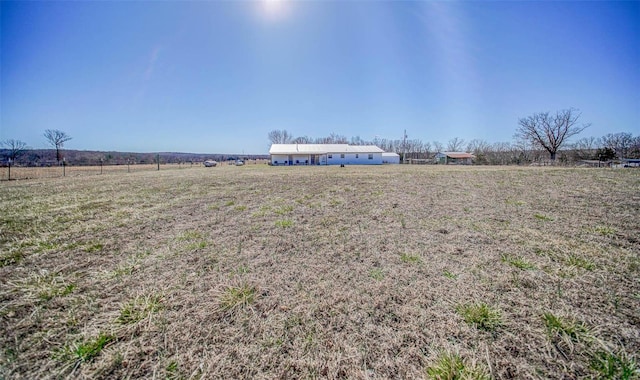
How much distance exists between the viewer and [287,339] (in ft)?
5.84

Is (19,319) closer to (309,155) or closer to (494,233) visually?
(494,233)

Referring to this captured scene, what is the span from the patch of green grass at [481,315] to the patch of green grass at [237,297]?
2.03m

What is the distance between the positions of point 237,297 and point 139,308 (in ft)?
2.93

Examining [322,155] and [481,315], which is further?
[322,155]

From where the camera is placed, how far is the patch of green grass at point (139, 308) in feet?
6.53

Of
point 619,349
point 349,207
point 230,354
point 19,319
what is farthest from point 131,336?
point 349,207

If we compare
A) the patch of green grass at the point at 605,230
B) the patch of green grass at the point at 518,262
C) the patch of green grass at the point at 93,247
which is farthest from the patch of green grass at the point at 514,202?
the patch of green grass at the point at 93,247

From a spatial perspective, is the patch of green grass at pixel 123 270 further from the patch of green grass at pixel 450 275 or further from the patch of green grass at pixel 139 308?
the patch of green grass at pixel 450 275

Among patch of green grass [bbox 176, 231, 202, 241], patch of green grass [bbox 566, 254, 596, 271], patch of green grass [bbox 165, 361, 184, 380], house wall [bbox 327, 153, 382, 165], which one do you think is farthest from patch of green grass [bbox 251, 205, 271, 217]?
house wall [bbox 327, 153, 382, 165]

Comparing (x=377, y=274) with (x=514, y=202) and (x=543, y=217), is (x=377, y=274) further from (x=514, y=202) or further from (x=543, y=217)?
(x=514, y=202)

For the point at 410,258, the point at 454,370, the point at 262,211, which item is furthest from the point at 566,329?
the point at 262,211

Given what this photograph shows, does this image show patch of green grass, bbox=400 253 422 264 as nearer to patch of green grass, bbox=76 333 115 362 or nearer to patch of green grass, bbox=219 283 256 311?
patch of green grass, bbox=219 283 256 311

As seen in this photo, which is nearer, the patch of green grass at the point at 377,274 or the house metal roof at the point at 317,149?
the patch of green grass at the point at 377,274

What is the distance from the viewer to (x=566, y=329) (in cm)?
179
